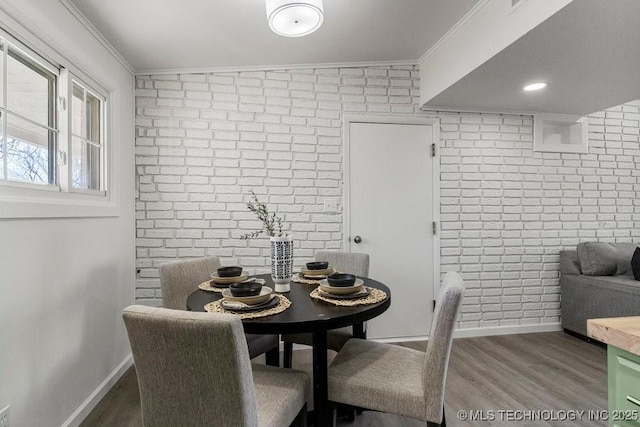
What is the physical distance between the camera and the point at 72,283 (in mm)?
1806

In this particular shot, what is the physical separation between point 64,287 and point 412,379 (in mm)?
1818

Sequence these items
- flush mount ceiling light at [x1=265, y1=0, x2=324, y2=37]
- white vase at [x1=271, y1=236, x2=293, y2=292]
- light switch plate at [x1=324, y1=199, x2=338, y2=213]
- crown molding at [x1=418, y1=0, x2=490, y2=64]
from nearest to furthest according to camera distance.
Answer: flush mount ceiling light at [x1=265, y1=0, x2=324, y2=37] → white vase at [x1=271, y1=236, x2=293, y2=292] → crown molding at [x1=418, y1=0, x2=490, y2=64] → light switch plate at [x1=324, y1=199, x2=338, y2=213]

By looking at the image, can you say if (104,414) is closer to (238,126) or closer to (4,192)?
(4,192)

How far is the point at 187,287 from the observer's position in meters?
2.07

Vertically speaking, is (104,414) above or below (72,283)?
below

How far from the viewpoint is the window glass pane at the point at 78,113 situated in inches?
78.4

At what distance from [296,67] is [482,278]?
2.58 meters

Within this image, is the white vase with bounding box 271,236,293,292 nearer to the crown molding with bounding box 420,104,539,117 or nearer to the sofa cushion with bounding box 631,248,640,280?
the crown molding with bounding box 420,104,539,117

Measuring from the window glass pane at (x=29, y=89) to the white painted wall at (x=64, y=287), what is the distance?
0.15 m

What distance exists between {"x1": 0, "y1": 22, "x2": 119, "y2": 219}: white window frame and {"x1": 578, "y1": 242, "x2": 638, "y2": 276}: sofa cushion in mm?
4016

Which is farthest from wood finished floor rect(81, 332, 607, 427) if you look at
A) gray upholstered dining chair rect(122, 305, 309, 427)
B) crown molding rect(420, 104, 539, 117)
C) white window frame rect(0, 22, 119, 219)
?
crown molding rect(420, 104, 539, 117)

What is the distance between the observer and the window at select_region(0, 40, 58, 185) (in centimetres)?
145

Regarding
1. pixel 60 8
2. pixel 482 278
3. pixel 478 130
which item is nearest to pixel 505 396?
pixel 482 278

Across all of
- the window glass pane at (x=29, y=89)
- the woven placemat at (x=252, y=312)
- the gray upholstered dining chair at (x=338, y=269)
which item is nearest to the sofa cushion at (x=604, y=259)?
the gray upholstered dining chair at (x=338, y=269)
